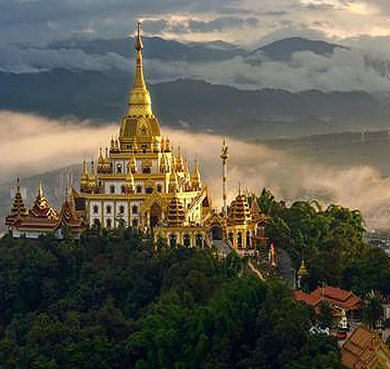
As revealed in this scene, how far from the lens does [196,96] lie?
114812 millimetres

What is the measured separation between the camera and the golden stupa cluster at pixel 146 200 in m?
42.1

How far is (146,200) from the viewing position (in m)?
43.9

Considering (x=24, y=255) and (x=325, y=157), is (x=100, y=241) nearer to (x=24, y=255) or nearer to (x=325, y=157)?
(x=24, y=255)

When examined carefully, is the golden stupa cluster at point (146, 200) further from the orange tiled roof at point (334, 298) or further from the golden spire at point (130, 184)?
the orange tiled roof at point (334, 298)

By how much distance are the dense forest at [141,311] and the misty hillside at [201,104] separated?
57090 millimetres

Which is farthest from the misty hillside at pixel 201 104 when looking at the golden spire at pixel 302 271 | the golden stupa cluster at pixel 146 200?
the golden spire at pixel 302 271

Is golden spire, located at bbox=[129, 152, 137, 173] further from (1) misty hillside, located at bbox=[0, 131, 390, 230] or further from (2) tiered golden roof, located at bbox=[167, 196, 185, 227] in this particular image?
(1) misty hillside, located at bbox=[0, 131, 390, 230]

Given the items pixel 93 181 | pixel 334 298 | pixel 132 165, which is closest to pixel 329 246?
pixel 334 298

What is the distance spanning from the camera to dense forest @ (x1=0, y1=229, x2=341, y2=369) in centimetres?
2803

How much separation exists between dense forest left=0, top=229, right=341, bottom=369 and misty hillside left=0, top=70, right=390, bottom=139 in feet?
187

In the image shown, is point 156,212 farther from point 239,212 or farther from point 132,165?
point 239,212

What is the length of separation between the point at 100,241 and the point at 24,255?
305 centimetres

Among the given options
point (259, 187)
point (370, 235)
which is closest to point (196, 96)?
point (259, 187)

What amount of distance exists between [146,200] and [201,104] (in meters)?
69.5
